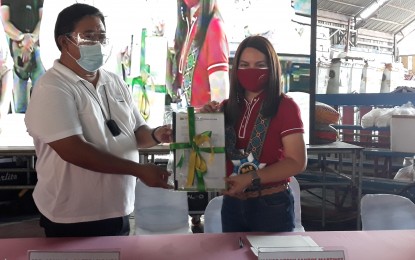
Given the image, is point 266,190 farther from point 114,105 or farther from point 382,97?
point 382,97

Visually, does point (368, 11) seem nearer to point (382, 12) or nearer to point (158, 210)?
point (382, 12)

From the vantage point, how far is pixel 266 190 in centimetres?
187

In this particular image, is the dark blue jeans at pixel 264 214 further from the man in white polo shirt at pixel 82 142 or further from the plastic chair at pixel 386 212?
the plastic chair at pixel 386 212

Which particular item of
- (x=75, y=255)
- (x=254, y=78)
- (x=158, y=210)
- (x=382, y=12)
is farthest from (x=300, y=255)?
(x=382, y=12)

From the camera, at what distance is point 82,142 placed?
168cm

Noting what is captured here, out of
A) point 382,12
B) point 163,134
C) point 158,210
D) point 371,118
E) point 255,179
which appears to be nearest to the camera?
point 255,179

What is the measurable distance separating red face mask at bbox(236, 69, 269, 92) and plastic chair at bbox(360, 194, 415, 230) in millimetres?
916

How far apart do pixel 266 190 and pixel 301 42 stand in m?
3.29

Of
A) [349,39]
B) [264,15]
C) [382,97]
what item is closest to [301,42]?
[264,15]

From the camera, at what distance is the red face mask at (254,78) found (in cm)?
193

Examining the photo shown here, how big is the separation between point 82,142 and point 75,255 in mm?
526

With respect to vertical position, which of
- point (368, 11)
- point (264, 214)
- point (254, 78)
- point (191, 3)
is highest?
point (368, 11)

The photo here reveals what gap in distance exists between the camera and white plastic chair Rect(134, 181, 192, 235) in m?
2.74

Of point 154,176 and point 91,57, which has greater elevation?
point 91,57
